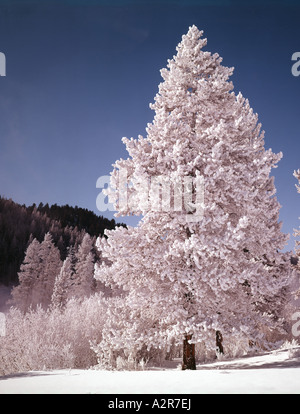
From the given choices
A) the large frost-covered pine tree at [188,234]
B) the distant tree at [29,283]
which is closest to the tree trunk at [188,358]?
the large frost-covered pine tree at [188,234]

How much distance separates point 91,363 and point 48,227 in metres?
82.9

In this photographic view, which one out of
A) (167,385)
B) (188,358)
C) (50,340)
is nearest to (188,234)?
(188,358)

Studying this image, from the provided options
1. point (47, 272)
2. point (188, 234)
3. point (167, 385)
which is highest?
point (47, 272)

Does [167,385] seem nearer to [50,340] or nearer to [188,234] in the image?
[188,234]

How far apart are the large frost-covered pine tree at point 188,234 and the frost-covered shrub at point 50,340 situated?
77.0 inches

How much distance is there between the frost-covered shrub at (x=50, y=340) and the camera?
777cm

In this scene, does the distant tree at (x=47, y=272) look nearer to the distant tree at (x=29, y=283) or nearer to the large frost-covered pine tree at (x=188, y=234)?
the distant tree at (x=29, y=283)

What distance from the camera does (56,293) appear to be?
3728cm

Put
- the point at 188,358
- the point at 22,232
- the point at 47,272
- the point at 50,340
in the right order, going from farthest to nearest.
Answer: the point at 22,232, the point at 47,272, the point at 50,340, the point at 188,358

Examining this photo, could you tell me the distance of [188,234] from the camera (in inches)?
295

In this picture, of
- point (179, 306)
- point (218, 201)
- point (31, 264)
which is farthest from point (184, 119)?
point (31, 264)

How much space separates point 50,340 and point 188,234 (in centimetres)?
547

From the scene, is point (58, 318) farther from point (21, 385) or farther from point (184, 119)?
point (184, 119)
